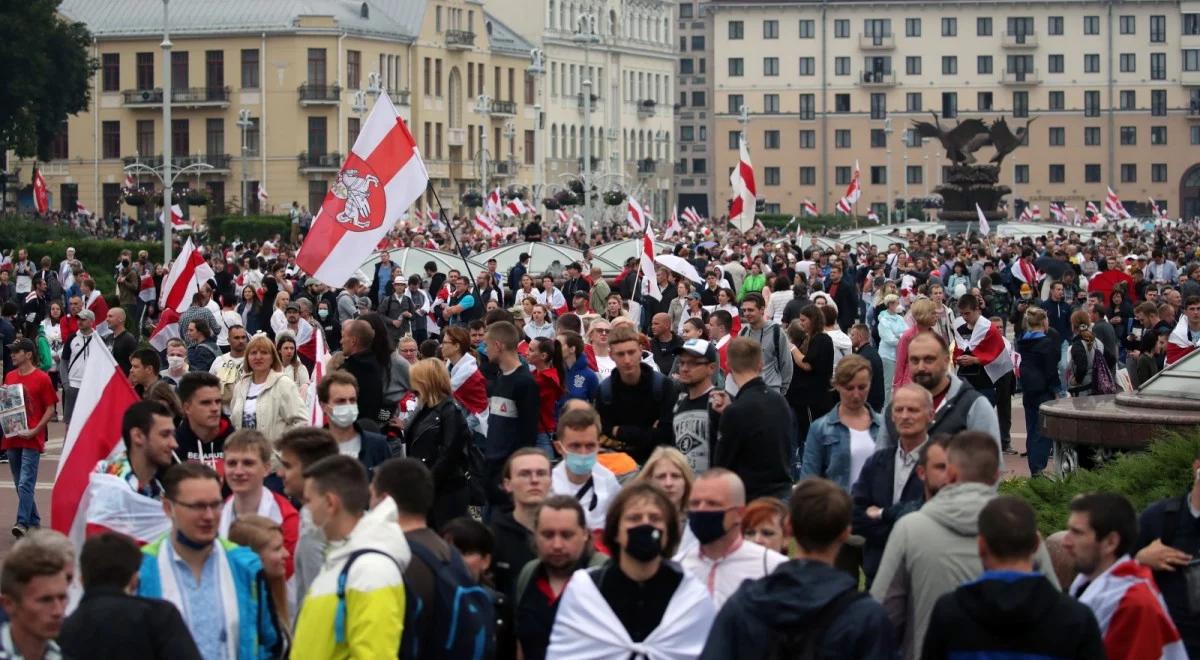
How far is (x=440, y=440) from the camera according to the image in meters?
11.4

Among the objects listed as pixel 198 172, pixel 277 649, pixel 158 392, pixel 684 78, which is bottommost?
pixel 277 649

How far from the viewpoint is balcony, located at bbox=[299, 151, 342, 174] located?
90625mm

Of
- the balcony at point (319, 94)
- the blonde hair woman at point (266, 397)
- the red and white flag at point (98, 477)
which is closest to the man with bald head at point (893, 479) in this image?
the red and white flag at point (98, 477)

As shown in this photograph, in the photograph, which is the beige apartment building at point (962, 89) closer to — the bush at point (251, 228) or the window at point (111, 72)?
the window at point (111, 72)

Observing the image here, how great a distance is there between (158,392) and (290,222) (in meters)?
57.5

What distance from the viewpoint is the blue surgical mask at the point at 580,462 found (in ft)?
29.5

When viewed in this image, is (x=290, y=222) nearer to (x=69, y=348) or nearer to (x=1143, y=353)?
(x=69, y=348)

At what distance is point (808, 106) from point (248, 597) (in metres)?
121

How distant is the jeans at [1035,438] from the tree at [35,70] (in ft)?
173

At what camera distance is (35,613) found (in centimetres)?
630

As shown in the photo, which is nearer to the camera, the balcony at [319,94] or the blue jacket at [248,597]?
the blue jacket at [248,597]

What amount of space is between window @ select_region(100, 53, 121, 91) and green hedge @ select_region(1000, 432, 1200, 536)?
8509 cm

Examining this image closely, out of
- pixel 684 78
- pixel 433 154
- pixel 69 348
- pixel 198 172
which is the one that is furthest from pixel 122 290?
pixel 684 78

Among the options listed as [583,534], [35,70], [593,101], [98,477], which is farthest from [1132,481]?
[593,101]
